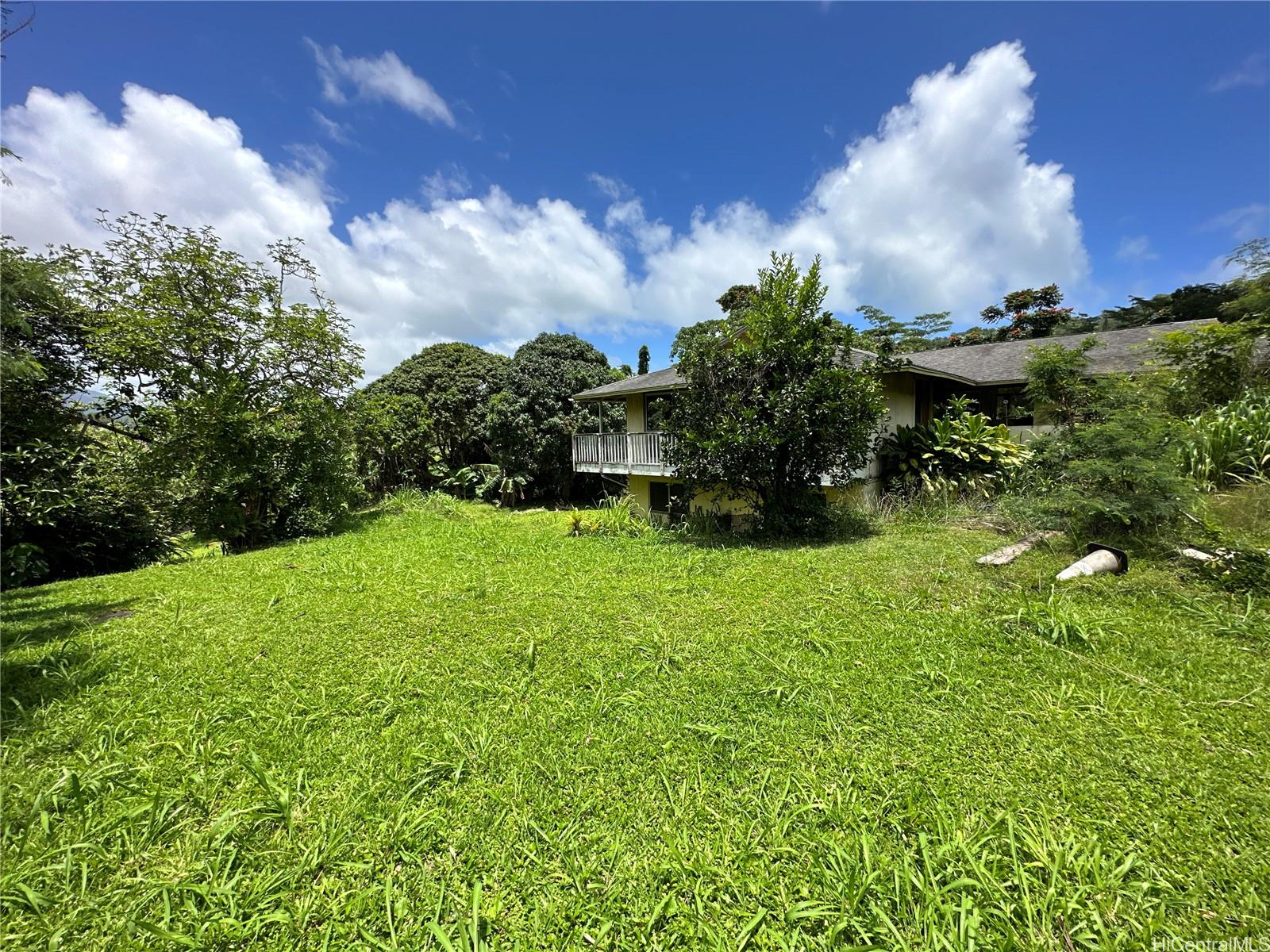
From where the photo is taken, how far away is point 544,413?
55.4 feet

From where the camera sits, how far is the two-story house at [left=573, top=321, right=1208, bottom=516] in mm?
11394

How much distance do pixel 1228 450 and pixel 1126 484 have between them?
3.37m

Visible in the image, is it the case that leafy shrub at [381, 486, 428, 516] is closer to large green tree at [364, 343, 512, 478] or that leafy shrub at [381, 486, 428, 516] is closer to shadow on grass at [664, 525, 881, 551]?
large green tree at [364, 343, 512, 478]

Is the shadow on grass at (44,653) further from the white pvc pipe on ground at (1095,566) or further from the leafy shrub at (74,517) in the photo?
the white pvc pipe on ground at (1095,566)

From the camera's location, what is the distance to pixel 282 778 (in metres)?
2.55

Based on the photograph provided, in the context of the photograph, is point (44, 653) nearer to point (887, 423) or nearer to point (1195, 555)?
point (1195, 555)

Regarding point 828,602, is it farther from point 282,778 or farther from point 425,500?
point 425,500

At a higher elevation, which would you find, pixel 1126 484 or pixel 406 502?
pixel 1126 484

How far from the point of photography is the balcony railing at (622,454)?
1226 cm

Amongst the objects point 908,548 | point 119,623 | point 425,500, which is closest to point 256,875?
point 119,623

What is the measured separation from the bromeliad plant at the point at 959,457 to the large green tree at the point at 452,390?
14.0 m

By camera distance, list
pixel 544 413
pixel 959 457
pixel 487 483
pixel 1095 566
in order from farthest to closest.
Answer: pixel 487 483, pixel 544 413, pixel 959 457, pixel 1095 566

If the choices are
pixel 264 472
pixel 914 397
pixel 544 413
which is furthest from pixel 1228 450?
pixel 264 472

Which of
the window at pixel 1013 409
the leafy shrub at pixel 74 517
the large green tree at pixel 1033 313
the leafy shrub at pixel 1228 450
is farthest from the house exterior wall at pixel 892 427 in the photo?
the large green tree at pixel 1033 313
